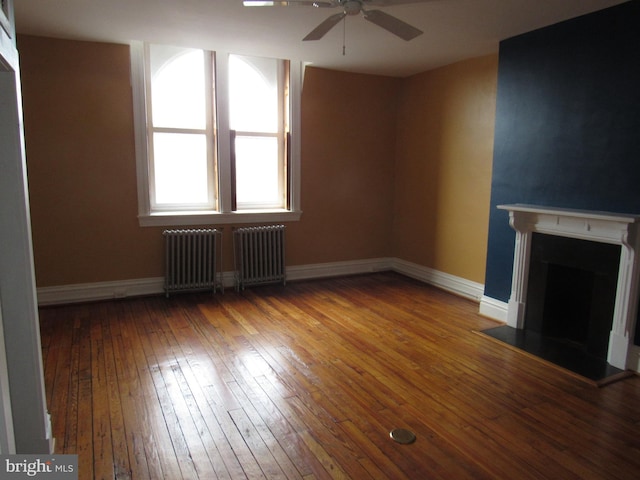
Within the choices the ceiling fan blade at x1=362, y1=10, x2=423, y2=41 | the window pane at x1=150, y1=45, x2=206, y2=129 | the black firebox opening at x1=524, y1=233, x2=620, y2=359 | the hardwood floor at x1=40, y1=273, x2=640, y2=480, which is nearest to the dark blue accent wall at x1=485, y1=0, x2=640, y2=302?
the black firebox opening at x1=524, y1=233, x2=620, y2=359

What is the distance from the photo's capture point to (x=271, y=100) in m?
5.45

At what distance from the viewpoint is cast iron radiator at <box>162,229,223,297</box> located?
4.88 metres

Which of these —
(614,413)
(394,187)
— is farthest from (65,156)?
(614,413)

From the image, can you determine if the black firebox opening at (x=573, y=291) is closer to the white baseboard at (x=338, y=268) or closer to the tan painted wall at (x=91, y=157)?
the white baseboard at (x=338, y=268)

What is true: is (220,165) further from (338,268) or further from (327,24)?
(327,24)

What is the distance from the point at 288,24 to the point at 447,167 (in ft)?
8.33

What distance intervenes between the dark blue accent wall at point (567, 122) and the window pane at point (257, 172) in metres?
2.66

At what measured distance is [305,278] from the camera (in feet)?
19.0

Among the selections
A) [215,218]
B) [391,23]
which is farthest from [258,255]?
[391,23]

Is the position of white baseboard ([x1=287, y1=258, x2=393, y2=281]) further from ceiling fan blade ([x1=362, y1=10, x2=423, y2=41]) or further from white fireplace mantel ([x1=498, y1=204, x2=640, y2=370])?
ceiling fan blade ([x1=362, y1=10, x2=423, y2=41])

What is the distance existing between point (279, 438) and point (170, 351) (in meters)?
1.48

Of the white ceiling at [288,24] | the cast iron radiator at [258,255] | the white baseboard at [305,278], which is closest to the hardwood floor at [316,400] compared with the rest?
the white baseboard at [305,278]

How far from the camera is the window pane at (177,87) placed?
4.86 metres

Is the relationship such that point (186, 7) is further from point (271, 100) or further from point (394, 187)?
point (394, 187)
